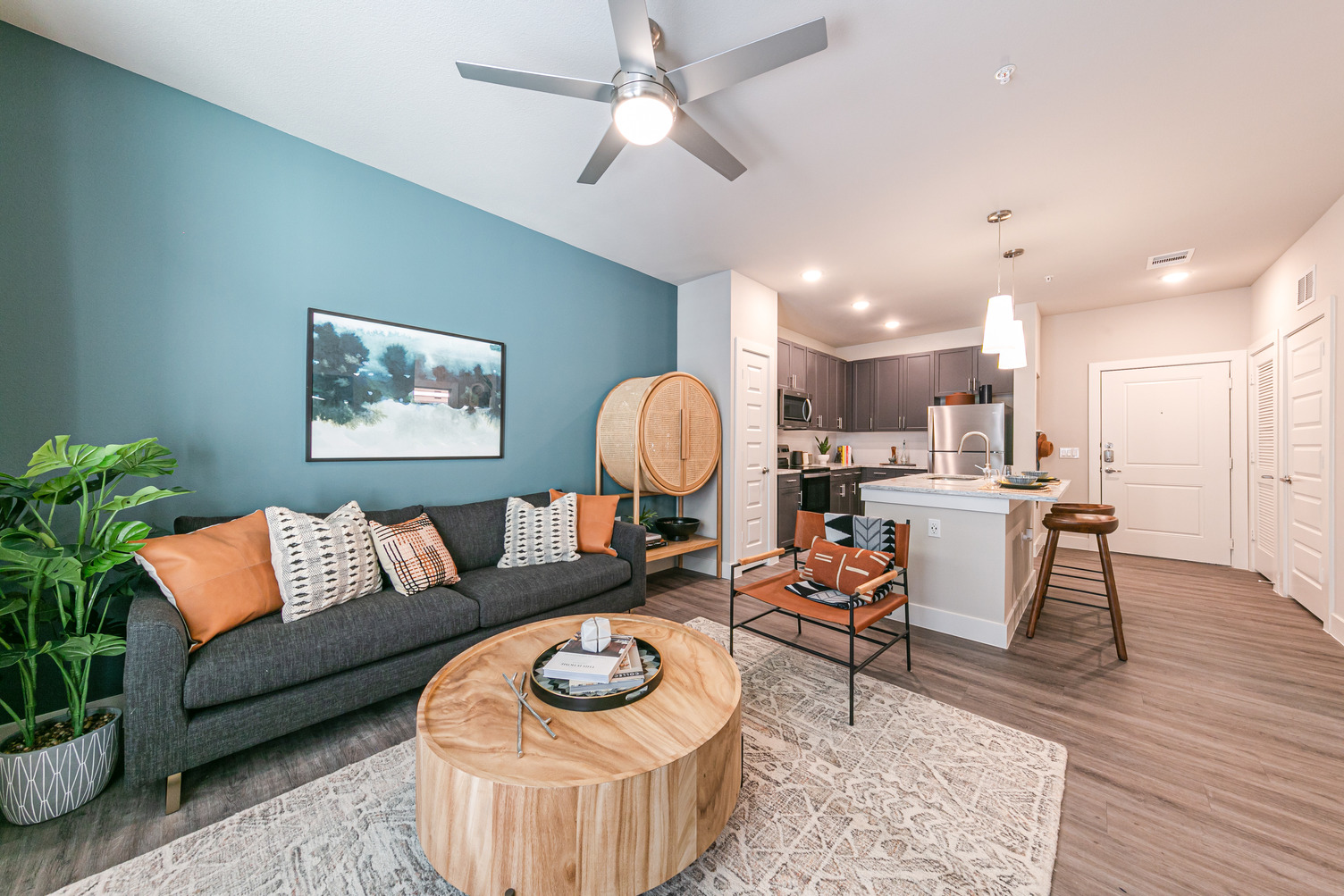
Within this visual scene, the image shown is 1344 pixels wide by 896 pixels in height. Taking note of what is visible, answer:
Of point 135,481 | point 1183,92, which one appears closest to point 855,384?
point 1183,92

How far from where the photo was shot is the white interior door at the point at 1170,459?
180 inches

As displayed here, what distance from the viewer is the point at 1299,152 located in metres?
2.41

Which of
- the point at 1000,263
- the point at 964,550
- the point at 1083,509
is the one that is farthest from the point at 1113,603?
the point at 1000,263

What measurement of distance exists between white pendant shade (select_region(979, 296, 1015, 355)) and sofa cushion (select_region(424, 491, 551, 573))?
3203mm

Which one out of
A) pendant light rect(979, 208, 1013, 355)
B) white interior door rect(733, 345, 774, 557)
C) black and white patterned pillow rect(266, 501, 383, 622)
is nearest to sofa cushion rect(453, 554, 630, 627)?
black and white patterned pillow rect(266, 501, 383, 622)

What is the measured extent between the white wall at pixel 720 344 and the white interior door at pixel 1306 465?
358 cm

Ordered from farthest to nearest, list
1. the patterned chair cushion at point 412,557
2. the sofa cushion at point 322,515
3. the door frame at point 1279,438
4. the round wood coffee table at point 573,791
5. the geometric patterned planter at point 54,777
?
the door frame at point 1279,438, the patterned chair cushion at point 412,557, the sofa cushion at point 322,515, the geometric patterned planter at point 54,777, the round wood coffee table at point 573,791

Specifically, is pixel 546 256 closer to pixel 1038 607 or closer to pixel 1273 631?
pixel 1038 607

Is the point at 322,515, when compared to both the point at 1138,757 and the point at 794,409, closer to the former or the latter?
the point at 1138,757

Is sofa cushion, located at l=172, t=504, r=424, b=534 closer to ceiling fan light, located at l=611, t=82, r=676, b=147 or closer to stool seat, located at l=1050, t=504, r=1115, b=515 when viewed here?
ceiling fan light, located at l=611, t=82, r=676, b=147

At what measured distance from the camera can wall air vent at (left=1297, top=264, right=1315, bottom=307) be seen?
124 inches

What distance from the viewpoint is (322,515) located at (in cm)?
249

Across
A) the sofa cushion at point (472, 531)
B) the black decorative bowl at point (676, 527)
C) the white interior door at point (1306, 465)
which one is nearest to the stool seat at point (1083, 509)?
the white interior door at point (1306, 465)

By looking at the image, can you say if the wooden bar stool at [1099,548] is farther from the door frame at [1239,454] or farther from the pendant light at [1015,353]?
the door frame at [1239,454]
